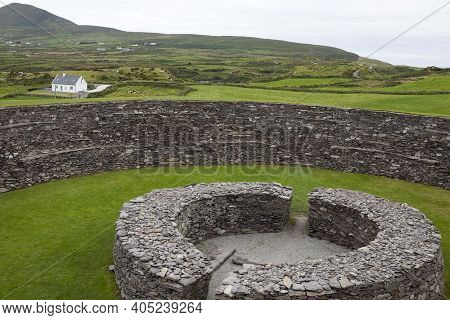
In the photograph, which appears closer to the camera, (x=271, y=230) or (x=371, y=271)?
(x=371, y=271)

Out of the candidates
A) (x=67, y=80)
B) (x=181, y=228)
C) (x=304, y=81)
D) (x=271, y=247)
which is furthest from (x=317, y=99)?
(x=67, y=80)

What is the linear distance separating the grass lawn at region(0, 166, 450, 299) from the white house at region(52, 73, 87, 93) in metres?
27.8

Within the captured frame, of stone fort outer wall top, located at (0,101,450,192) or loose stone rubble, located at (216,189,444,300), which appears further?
stone fort outer wall top, located at (0,101,450,192)

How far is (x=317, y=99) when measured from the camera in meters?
33.7

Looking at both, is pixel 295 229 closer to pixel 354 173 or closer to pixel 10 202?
pixel 354 173

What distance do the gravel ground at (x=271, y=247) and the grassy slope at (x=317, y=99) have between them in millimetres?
13768

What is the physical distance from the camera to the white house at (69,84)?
51000mm

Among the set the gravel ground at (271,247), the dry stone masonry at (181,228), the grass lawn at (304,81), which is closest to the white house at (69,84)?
the grass lawn at (304,81)

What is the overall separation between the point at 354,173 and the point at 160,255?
55.2 ft

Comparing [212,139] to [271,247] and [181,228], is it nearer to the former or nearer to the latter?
[271,247]

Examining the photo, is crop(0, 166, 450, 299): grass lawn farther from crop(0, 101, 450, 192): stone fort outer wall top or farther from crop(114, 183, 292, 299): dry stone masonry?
crop(114, 183, 292, 299): dry stone masonry

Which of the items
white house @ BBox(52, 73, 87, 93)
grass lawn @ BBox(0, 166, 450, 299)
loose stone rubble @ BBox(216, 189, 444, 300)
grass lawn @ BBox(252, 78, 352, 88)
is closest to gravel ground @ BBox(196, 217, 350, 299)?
loose stone rubble @ BBox(216, 189, 444, 300)

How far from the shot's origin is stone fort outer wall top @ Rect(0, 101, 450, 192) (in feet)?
82.7

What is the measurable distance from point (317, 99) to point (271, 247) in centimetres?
1790
